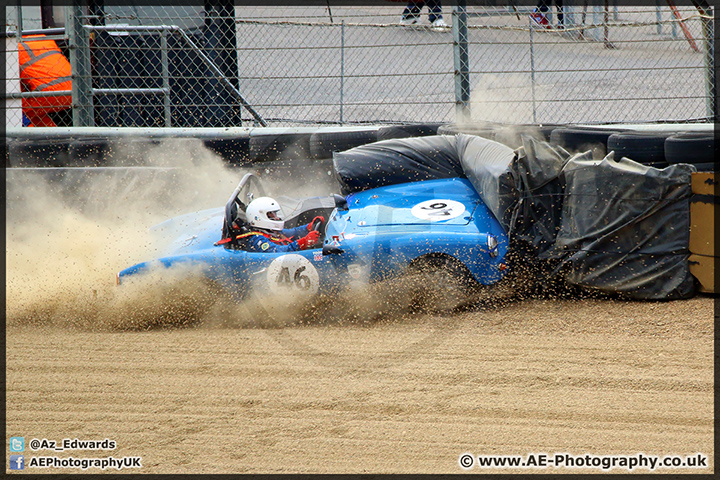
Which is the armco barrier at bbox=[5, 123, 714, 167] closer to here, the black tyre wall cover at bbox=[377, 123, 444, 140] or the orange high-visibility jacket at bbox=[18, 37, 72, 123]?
the black tyre wall cover at bbox=[377, 123, 444, 140]

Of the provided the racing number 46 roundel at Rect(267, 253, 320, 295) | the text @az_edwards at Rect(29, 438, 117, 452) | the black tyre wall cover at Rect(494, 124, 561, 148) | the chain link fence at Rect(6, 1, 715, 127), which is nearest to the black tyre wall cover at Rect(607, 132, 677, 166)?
the black tyre wall cover at Rect(494, 124, 561, 148)

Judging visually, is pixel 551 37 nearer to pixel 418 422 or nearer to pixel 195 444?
pixel 418 422

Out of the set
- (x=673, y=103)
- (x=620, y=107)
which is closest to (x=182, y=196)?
(x=620, y=107)

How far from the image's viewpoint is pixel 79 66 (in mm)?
7133

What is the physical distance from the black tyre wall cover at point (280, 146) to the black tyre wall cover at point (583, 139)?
2.58 meters

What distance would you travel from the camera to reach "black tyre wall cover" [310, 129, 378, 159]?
22.5 feet

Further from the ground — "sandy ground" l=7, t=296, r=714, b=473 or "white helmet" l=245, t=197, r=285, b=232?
"white helmet" l=245, t=197, r=285, b=232

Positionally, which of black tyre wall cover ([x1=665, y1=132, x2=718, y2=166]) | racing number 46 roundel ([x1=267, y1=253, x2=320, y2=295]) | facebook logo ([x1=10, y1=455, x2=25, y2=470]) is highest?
black tyre wall cover ([x1=665, y1=132, x2=718, y2=166])

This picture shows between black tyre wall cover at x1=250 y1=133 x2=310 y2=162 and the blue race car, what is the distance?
1902mm

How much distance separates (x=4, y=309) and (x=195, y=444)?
327 cm

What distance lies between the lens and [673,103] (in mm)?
10141

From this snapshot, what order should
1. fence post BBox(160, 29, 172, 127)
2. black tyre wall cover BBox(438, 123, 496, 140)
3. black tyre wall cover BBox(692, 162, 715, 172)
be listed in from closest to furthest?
black tyre wall cover BBox(692, 162, 715, 172) → black tyre wall cover BBox(438, 123, 496, 140) → fence post BBox(160, 29, 172, 127)

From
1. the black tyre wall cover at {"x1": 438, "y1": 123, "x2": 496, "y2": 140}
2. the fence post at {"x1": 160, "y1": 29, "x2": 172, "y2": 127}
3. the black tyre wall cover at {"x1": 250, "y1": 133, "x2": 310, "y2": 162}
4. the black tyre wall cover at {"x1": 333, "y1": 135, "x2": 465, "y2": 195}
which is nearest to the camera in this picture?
the black tyre wall cover at {"x1": 333, "y1": 135, "x2": 465, "y2": 195}

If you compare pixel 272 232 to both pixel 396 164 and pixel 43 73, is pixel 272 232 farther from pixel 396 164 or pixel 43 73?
pixel 43 73
